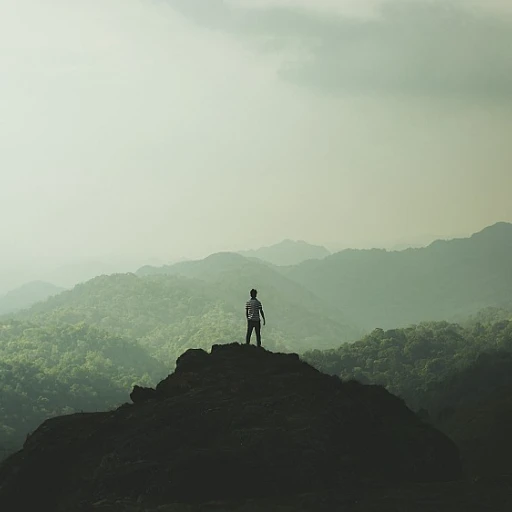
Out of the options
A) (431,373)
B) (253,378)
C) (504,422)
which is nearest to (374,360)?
(431,373)

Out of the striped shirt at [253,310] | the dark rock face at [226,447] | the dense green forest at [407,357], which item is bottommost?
the dense green forest at [407,357]

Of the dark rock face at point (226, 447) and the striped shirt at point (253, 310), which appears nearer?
the dark rock face at point (226, 447)

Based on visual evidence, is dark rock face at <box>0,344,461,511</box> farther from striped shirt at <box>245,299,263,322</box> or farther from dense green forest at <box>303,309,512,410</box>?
dense green forest at <box>303,309,512,410</box>

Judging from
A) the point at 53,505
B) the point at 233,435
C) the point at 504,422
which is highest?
the point at 233,435

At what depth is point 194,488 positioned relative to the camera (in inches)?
597

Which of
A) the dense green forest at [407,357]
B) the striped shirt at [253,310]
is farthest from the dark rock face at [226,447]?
the dense green forest at [407,357]

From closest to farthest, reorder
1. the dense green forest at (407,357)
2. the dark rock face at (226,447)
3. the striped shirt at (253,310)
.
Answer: the dark rock face at (226,447) < the striped shirt at (253,310) < the dense green forest at (407,357)

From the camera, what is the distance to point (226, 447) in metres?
16.2

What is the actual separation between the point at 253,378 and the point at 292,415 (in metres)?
3.78

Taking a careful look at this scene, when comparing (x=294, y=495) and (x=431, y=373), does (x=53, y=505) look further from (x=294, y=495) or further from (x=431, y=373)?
(x=431, y=373)

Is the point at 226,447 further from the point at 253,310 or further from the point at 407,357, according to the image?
the point at 407,357

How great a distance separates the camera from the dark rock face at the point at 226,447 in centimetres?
1541

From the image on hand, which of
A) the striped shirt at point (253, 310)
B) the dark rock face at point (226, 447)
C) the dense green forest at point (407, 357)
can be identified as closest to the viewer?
the dark rock face at point (226, 447)

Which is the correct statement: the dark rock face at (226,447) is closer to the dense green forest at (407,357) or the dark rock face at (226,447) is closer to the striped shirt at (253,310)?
the striped shirt at (253,310)
